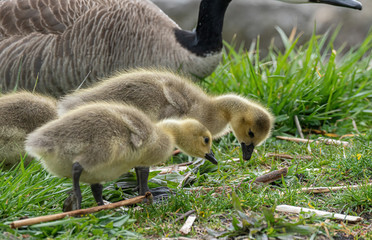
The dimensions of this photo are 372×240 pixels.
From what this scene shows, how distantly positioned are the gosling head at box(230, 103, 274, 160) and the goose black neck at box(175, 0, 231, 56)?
135cm

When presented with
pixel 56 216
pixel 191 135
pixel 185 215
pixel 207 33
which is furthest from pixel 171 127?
pixel 207 33

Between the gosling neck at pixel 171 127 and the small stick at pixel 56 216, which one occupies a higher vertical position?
the gosling neck at pixel 171 127

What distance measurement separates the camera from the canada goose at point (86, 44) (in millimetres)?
5188

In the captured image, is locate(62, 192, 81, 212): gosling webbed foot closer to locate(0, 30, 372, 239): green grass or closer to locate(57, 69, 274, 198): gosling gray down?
locate(0, 30, 372, 239): green grass

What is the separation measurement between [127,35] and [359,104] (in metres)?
2.52

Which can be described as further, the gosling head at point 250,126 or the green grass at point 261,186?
the gosling head at point 250,126

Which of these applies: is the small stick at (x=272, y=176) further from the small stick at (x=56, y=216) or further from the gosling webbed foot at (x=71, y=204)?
the gosling webbed foot at (x=71, y=204)

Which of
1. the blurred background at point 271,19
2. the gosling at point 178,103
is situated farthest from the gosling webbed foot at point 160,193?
the blurred background at point 271,19

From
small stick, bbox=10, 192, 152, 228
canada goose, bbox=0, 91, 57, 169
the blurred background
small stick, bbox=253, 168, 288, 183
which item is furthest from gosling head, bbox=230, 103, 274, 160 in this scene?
the blurred background

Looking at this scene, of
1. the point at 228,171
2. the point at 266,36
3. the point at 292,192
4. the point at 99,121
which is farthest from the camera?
the point at 266,36

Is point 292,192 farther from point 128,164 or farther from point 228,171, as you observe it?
point 128,164

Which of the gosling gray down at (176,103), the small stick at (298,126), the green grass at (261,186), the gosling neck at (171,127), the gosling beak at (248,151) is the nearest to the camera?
the green grass at (261,186)

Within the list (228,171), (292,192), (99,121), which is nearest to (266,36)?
(228,171)

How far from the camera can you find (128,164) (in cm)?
307
